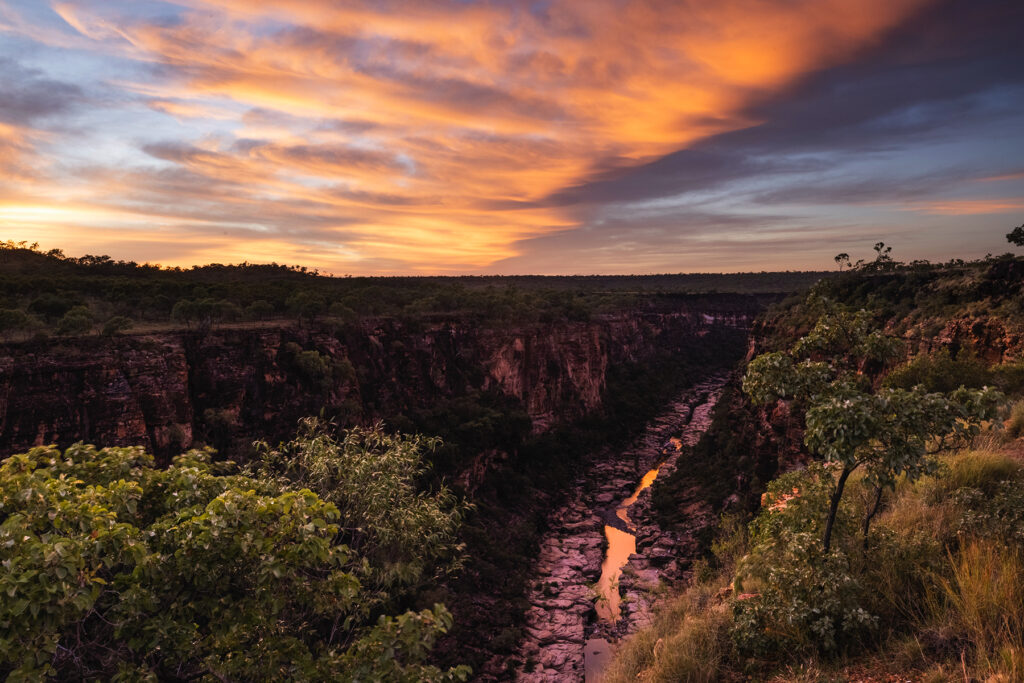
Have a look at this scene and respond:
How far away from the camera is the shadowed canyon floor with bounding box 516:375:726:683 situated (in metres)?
29.4

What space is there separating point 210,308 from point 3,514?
3996 centimetres

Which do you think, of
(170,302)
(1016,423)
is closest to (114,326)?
(170,302)

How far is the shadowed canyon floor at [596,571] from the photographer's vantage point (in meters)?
29.4

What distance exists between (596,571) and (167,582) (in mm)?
36010

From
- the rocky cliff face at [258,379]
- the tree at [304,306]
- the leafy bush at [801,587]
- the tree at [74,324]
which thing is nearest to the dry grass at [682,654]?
the leafy bush at [801,587]

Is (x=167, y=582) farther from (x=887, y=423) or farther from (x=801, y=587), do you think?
(x=887, y=423)

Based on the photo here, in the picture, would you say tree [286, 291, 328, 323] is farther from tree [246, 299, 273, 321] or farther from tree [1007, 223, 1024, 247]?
tree [1007, 223, 1024, 247]

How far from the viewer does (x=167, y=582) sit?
22.6ft

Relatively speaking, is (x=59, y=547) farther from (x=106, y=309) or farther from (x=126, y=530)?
(x=106, y=309)

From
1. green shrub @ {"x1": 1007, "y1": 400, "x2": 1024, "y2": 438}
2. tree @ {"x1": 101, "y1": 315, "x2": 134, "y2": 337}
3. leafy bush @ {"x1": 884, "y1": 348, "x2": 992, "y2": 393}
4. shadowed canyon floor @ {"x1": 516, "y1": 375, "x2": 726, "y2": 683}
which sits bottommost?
shadowed canyon floor @ {"x1": 516, "y1": 375, "x2": 726, "y2": 683}

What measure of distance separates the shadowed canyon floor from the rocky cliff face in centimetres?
1595

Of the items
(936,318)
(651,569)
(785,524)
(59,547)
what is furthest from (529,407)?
(59,547)

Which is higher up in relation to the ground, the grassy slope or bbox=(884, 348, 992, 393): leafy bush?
bbox=(884, 348, 992, 393): leafy bush

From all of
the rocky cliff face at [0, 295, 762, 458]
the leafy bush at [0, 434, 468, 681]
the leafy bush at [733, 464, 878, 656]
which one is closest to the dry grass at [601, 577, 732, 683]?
the leafy bush at [733, 464, 878, 656]
